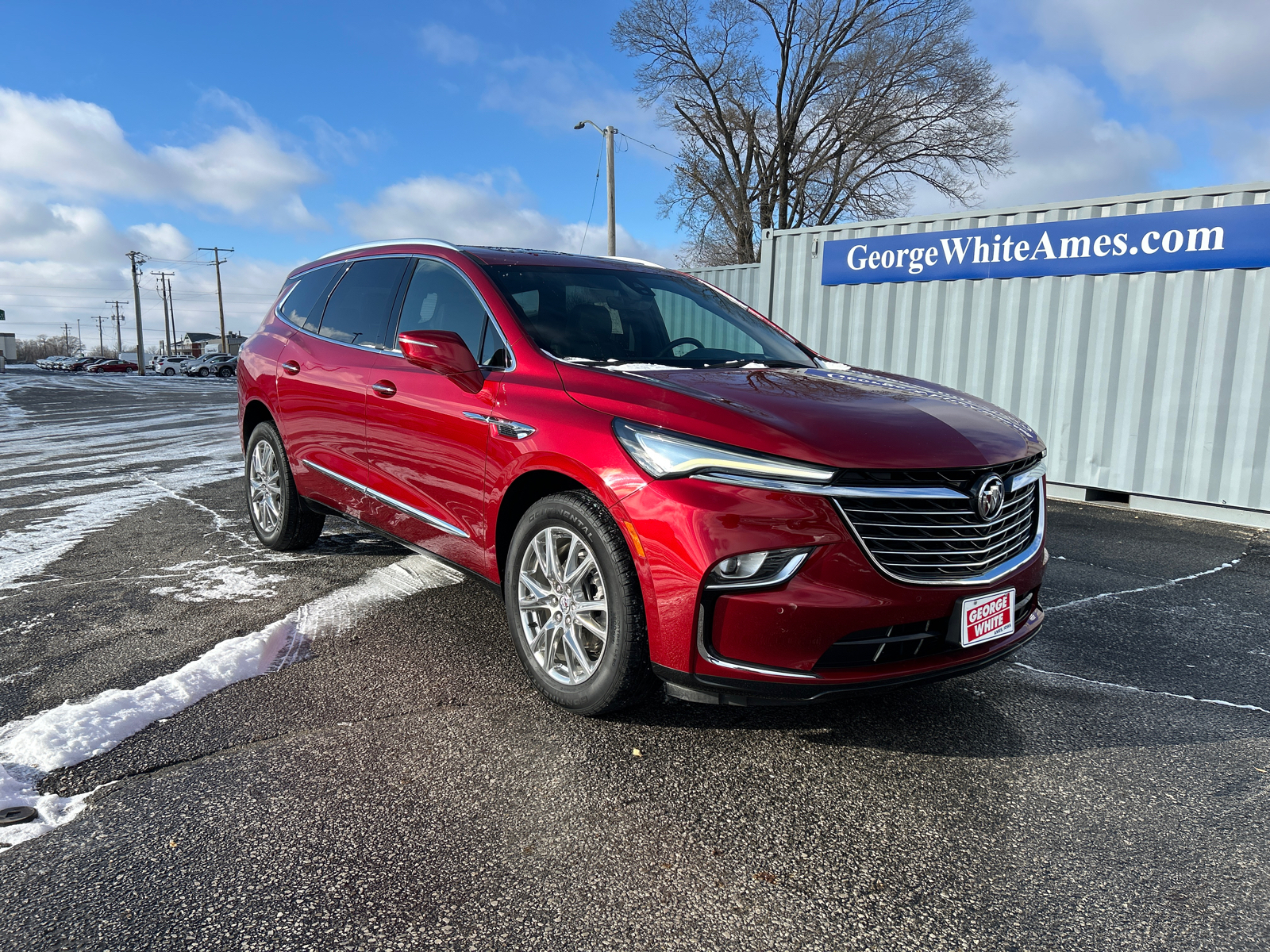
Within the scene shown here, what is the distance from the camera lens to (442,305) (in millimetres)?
3814

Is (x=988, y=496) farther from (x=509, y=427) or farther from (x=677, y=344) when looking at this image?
(x=509, y=427)

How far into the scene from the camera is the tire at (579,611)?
2.67 metres

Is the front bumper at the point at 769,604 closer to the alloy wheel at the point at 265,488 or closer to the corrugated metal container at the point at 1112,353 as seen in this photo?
the alloy wheel at the point at 265,488

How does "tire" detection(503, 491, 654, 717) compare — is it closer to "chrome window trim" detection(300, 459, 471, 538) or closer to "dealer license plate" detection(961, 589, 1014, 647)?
"chrome window trim" detection(300, 459, 471, 538)

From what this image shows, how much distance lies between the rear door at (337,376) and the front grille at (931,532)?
2.61m

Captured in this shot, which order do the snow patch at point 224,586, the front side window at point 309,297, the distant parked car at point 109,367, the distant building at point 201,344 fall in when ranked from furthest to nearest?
the distant building at point 201,344, the distant parked car at point 109,367, the front side window at point 309,297, the snow patch at point 224,586

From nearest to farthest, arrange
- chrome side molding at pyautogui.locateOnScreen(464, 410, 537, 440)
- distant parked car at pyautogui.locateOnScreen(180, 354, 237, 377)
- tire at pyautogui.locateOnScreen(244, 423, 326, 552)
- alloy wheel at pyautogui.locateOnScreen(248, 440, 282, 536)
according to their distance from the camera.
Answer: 1. chrome side molding at pyautogui.locateOnScreen(464, 410, 537, 440)
2. tire at pyautogui.locateOnScreen(244, 423, 326, 552)
3. alloy wheel at pyautogui.locateOnScreen(248, 440, 282, 536)
4. distant parked car at pyautogui.locateOnScreen(180, 354, 237, 377)

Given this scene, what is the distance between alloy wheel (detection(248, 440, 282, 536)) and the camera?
5176 mm

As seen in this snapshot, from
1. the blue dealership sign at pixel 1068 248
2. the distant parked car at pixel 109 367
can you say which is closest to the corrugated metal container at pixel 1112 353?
the blue dealership sign at pixel 1068 248

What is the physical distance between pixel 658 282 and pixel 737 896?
293 cm

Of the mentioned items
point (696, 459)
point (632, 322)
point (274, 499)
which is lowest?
point (274, 499)

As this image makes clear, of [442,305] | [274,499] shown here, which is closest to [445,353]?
[442,305]

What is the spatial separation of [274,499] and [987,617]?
421 centimetres

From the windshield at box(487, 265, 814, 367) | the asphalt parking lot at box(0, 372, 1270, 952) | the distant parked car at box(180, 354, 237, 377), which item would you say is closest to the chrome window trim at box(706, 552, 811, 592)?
the asphalt parking lot at box(0, 372, 1270, 952)
